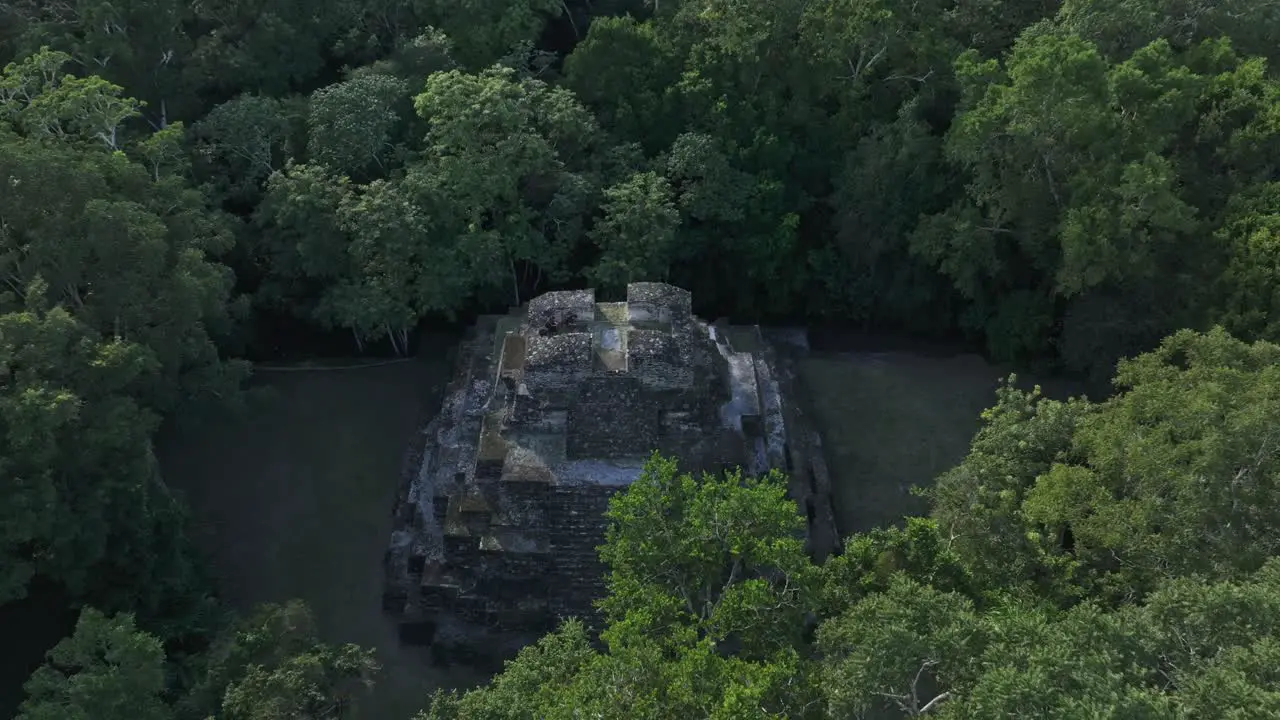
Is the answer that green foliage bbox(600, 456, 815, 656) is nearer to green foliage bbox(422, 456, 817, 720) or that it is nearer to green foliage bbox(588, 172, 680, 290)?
green foliage bbox(422, 456, 817, 720)

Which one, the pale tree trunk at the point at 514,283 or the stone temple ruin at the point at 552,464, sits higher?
the pale tree trunk at the point at 514,283

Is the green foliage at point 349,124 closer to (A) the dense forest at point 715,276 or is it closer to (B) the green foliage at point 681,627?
(A) the dense forest at point 715,276

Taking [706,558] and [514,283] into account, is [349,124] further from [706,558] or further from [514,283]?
[706,558]


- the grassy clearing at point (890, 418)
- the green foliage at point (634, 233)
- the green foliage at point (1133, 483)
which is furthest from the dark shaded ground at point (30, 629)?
the green foliage at point (1133, 483)

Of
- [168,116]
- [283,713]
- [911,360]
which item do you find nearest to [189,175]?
[168,116]

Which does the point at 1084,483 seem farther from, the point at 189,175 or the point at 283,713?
the point at 189,175

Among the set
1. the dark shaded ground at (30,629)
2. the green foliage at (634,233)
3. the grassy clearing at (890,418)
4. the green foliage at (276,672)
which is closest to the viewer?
the green foliage at (276,672)

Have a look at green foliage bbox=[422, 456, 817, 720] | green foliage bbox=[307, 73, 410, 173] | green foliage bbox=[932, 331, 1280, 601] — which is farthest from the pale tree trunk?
green foliage bbox=[932, 331, 1280, 601]

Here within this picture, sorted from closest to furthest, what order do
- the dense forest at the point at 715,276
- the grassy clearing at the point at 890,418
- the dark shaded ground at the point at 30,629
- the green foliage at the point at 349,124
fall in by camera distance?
the dense forest at the point at 715,276, the dark shaded ground at the point at 30,629, the grassy clearing at the point at 890,418, the green foliage at the point at 349,124
